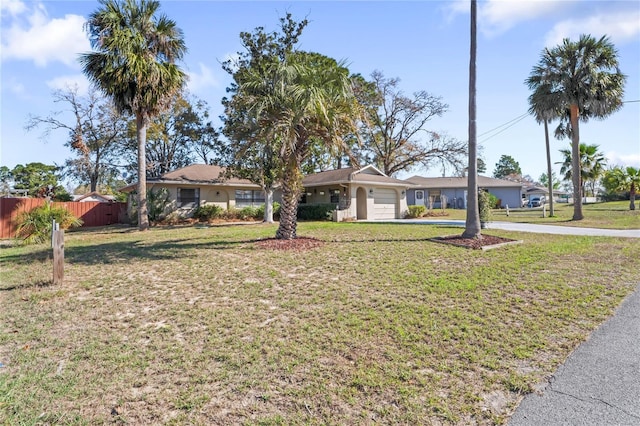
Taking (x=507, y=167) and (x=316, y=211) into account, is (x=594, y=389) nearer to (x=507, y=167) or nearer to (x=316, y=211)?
(x=316, y=211)

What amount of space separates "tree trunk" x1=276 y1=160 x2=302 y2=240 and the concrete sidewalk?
8.31 meters

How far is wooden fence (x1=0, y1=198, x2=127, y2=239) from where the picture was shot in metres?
15.9

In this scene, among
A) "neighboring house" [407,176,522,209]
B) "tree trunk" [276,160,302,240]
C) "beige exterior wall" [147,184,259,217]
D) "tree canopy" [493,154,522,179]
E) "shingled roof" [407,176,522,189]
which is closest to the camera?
"tree trunk" [276,160,302,240]

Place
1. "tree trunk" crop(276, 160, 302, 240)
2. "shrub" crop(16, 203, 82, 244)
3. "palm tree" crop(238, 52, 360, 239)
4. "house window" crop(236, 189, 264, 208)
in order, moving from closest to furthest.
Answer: "palm tree" crop(238, 52, 360, 239), "tree trunk" crop(276, 160, 302, 240), "shrub" crop(16, 203, 82, 244), "house window" crop(236, 189, 264, 208)

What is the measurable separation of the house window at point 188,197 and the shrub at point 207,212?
23.5 inches

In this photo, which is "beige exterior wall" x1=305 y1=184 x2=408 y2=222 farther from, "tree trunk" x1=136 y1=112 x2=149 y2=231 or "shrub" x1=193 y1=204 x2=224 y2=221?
"tree trunk" x1=136 y1=112 x2=149 y2=231

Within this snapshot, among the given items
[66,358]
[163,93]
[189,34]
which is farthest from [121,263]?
[189,34]

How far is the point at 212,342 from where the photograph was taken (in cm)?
411

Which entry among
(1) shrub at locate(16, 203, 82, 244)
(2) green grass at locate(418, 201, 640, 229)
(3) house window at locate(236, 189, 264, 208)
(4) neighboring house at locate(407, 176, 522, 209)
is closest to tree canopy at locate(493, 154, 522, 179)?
(4) neighboring house at locate(407, 176, 522, 209)

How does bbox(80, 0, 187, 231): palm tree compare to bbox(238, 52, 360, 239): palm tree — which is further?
bbox(80, 0, 187, 231): palm tree

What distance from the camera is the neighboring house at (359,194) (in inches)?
880

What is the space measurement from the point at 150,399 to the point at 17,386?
1.35m

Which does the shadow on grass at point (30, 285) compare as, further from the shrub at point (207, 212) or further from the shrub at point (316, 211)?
the shrub at point (316, 211)

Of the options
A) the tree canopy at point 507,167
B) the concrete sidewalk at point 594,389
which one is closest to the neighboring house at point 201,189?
the concrete sidewalk at point 594,389
